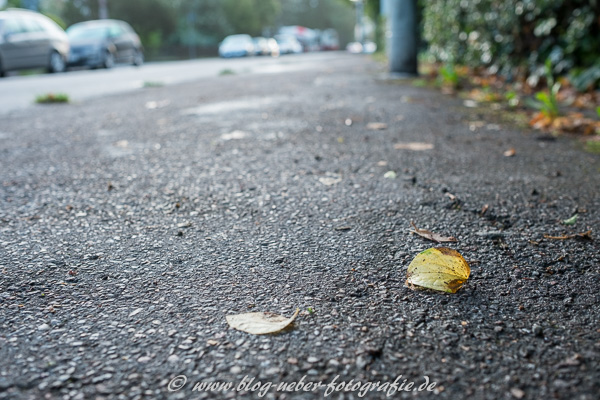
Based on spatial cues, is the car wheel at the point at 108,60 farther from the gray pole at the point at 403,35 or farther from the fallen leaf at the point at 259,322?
the fallen leaf at the point at 259,322

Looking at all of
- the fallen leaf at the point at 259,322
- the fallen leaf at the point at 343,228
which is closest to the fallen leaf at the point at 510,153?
the fallen leaf at the point at 343,228

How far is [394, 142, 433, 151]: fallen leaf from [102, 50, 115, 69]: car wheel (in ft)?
47.5

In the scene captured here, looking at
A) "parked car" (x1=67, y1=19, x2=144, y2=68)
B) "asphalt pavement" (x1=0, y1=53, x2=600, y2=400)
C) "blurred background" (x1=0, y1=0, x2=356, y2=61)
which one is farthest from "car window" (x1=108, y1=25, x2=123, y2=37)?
"asphalt pavement" (x1=0, y1=53, x2=600, y2=400)

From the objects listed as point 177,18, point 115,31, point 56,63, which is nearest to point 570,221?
point 56,63

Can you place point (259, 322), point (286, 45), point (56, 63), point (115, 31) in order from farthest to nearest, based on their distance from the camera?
point (286, 45) → point (115, 31) → point (56, 63) → point (259, 322)

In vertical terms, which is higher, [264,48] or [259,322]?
[264,48]

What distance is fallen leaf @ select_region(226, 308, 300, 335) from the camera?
Result: 121 centimetres

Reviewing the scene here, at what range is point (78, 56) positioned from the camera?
15.5 m

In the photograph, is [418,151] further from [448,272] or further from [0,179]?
[0,179]

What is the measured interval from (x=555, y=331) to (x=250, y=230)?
101 cm

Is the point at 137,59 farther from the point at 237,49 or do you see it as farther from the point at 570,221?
the point at 570,221

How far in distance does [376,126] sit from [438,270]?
2.65 metres

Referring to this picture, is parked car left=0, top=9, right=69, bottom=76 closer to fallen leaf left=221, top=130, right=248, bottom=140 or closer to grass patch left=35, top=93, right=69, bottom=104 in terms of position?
grass patch left=35, top=93, right=69, bottom=104

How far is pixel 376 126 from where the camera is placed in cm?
399
